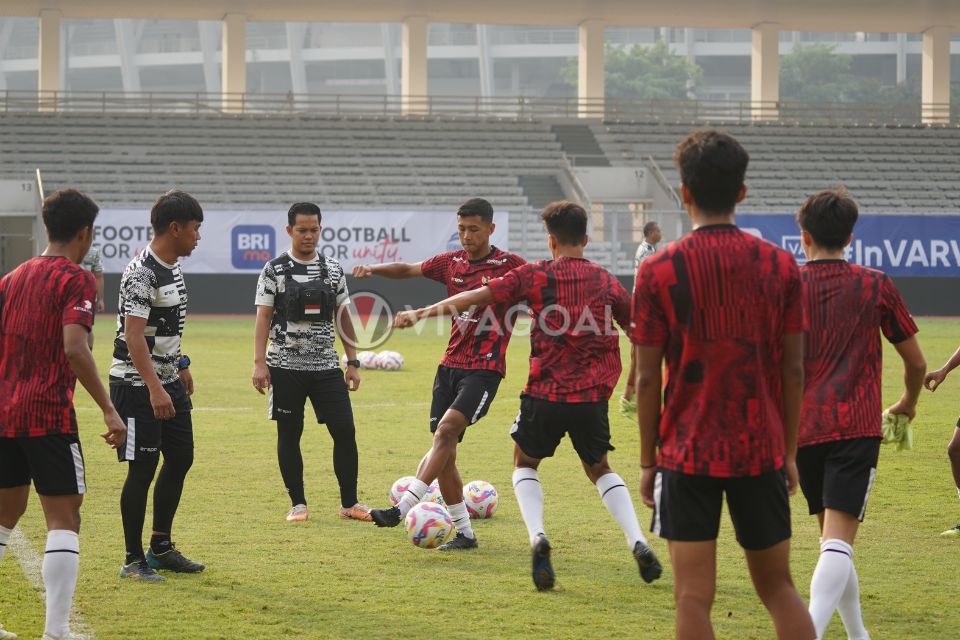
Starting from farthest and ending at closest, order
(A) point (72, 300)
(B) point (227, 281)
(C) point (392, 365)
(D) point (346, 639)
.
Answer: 1. (B) point (227, 281)
2. (C) point (392, 365)
3. (D) point (346, 639)
4. (A) point (72, 300)

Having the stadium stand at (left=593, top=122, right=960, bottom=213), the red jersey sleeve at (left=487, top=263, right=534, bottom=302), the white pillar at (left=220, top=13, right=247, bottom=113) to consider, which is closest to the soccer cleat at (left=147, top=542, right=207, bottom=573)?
the red jersey sleeve at (left=487, top=263, right=534, bottom=302)

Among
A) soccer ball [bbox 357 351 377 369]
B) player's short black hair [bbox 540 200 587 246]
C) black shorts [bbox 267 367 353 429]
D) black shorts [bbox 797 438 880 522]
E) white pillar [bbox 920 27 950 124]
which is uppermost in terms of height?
white pillar [bbox 920 27 950 124]

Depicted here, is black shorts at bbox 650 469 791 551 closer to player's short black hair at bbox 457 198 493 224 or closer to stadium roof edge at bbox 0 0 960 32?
player's short black hair at bbox 457 198 493 224

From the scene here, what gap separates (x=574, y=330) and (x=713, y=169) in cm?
236

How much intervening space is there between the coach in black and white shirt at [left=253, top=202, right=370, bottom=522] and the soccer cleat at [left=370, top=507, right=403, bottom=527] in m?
1.48

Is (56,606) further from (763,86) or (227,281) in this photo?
(763,86)

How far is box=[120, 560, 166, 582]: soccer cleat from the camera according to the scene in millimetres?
6426

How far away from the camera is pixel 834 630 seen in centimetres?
556

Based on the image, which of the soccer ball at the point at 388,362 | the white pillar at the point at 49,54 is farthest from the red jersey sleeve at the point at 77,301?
the white pillar at the point at 49,54

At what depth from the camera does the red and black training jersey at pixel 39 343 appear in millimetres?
4988

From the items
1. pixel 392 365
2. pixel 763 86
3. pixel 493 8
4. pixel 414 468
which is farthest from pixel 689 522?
pixel 763 86

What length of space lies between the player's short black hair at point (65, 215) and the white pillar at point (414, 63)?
34.6 m

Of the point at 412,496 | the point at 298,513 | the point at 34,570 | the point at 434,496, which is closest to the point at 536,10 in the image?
the point at 434,496

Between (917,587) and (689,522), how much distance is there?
294 cm
